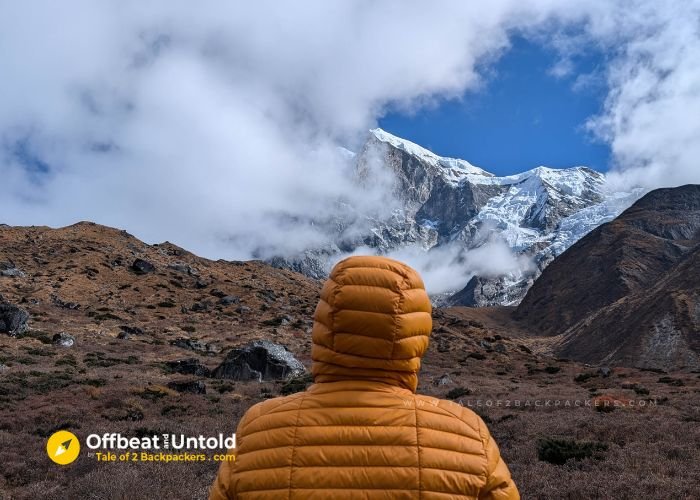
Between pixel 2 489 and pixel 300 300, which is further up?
pixel 300 300

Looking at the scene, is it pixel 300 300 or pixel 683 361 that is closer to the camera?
pixel 683 361

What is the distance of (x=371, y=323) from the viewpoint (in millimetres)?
2676

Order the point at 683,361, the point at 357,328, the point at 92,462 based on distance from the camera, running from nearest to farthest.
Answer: the point at 357,328 < the point at 92,462 < the point at 683,361

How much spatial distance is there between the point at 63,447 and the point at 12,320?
27.0 metres

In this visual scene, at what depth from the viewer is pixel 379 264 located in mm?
2799

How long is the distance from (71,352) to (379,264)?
1332 inches

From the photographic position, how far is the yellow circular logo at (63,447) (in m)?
11.8

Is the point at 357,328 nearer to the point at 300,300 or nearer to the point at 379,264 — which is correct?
the point at 379,264

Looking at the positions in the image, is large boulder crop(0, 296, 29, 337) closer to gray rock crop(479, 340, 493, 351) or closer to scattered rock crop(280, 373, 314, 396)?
scattered rock crop(280, 373, 314, 396)

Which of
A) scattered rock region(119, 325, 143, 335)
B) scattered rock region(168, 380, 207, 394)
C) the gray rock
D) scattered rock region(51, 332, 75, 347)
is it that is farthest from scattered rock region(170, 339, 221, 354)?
the gray rock

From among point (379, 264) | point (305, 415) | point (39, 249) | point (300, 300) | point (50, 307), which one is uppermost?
point (39, 249)

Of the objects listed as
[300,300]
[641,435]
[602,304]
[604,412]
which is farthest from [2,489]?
[602,304]

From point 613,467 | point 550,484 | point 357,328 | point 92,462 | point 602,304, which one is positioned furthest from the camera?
point 602,304

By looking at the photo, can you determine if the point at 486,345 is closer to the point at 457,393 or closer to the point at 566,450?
the point at 457,393
